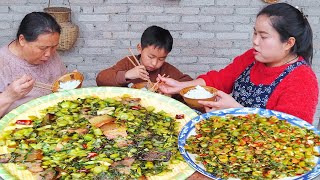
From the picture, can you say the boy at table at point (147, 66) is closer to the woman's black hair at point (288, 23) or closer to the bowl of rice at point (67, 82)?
the bowl of rice at point (67, 82)

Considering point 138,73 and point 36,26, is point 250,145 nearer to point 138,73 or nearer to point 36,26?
point 138,73

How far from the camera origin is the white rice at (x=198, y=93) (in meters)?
2.35

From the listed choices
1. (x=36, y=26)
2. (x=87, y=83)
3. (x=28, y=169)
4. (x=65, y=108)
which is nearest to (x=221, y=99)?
(x=65, y=108)

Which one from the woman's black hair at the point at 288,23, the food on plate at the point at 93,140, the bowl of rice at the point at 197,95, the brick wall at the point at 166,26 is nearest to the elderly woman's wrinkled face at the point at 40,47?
the food on plate at the point at 93,140

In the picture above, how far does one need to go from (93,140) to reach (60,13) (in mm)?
2507

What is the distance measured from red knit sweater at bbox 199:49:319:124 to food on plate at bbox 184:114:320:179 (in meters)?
0.23

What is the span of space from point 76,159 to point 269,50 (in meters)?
1.25

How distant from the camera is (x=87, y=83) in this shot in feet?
→ 15.9

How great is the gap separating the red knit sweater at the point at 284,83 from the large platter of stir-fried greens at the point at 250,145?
177 mm

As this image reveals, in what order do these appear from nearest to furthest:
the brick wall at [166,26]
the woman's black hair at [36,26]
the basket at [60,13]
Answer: the woman's black hair at [36,26], the basket at [60,13], the brick wall at [166,26]

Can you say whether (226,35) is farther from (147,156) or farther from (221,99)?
(147,156)

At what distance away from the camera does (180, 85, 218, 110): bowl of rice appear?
2.29 meters

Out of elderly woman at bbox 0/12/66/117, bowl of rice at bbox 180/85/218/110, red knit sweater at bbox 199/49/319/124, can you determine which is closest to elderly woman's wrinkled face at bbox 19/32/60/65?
elderly woman at bbox 0/12/66/117

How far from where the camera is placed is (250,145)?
1.88 metres
